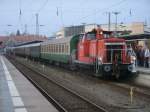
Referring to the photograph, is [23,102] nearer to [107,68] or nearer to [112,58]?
[107,68]

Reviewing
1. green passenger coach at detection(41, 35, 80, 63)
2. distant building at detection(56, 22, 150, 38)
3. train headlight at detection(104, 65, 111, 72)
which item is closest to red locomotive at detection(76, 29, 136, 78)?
train headlight at detection(104, 65, 111, 72)

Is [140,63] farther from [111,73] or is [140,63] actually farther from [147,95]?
[147,95]

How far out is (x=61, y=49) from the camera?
4012 cm

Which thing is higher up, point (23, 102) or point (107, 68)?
point (107, 68)

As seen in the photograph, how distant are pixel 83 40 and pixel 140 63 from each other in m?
4.89

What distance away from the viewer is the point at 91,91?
20.4 meters

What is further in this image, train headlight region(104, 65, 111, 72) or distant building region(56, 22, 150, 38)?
distant building region(56, 22, 150, 38)

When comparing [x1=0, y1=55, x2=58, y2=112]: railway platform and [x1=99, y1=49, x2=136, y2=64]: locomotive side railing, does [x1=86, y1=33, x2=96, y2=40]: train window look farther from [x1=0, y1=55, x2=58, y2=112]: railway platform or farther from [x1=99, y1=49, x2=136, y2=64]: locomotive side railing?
[x1=0, y1=55, x2=58, y2=112]: railway platform

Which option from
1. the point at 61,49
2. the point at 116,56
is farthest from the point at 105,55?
the point at 61,49

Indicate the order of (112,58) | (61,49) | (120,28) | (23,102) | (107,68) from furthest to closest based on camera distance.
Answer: (120,28), (61,49), (112,58), (107,68), (23,102)

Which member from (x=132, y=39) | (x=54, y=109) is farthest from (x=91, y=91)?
(x=132, y=39)

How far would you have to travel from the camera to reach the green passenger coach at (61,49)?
110ft

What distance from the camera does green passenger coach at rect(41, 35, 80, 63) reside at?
110 feet

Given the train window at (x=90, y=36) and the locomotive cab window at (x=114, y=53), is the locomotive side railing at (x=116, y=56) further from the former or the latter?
the train window at (x=90, y=36)
